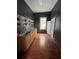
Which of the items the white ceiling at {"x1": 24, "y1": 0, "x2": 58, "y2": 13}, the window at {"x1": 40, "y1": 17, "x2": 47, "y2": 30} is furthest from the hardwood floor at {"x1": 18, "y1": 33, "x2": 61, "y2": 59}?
the window at {"x1": 40, "y1": 17, "x2": 47, "y2": 30}

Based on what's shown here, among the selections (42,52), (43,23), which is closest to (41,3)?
(42,52)

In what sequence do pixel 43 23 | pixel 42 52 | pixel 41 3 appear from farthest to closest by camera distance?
pixel 43 23
pixel 41 3
pixel 42 52

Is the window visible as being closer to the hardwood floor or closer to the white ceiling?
the white ceiling

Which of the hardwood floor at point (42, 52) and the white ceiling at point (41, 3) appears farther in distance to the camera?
the white ceiling at point (41, 3)

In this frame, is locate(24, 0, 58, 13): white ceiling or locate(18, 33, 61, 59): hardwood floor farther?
locate(24, 0, 58, 13): white ceiling

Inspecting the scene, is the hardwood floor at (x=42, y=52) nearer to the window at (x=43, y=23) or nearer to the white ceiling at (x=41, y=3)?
the white ceiling at (x=41, y=3)

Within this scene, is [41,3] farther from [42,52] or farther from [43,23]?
[43,23]

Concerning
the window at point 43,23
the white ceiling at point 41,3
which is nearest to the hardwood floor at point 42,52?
the white ceiling at point 41,3

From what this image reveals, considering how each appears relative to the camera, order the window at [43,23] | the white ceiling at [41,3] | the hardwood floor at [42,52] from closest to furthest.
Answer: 1. the hardwood floor at [42,52]
2. the white ceiling at [41,3]
3. the window at [43,23]

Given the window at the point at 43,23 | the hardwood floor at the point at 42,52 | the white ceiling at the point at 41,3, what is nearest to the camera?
the hardwood floor at the point at 42,52
